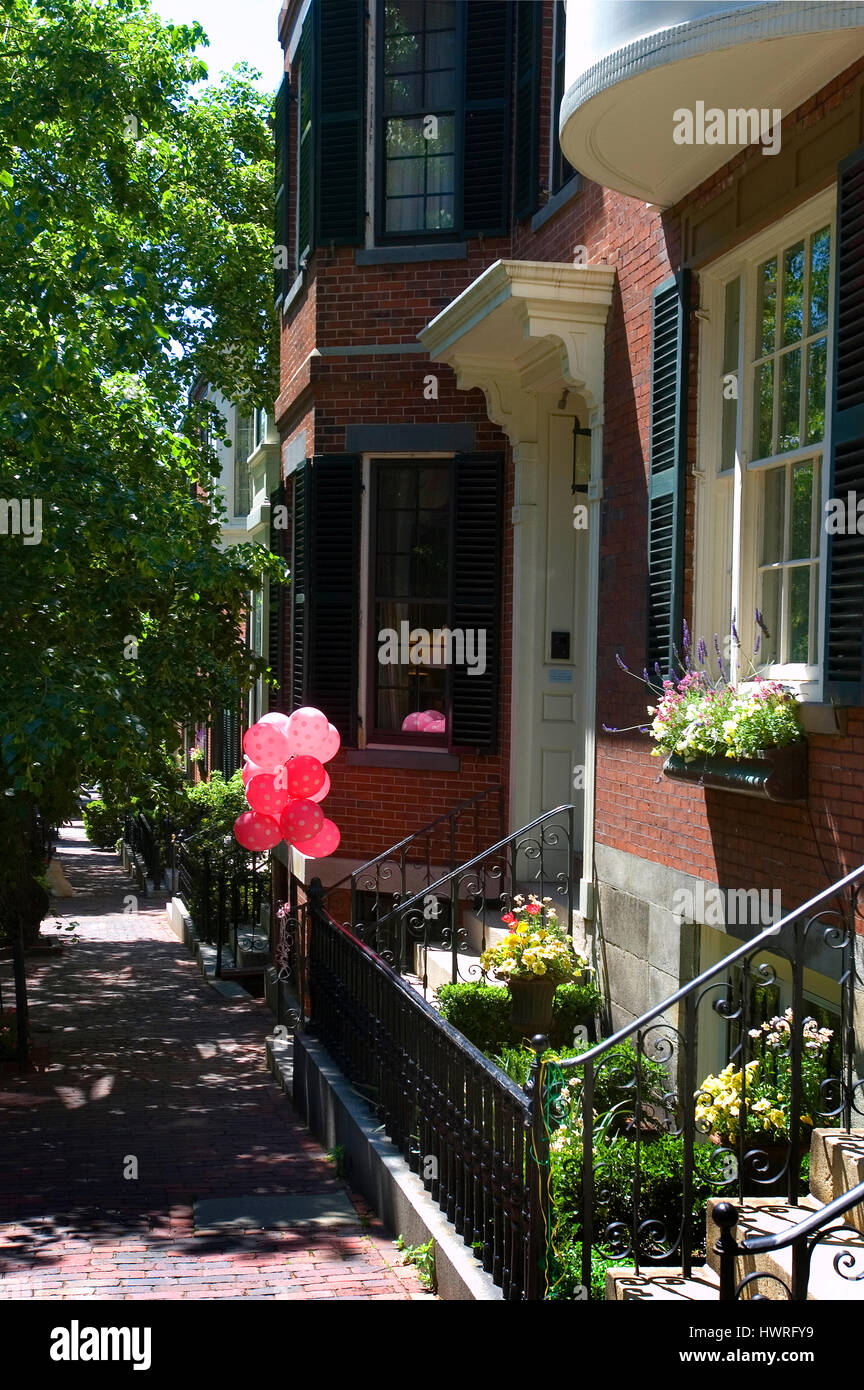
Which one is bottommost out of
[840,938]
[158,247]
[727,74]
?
[840,938]

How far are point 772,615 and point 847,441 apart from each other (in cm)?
118

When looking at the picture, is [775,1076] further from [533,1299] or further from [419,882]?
[419,882]

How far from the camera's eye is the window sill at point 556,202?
377 inches

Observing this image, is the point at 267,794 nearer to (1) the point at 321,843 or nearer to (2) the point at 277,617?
(1) the point at 321,843

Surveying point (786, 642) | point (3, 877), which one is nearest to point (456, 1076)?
point (786, 642)

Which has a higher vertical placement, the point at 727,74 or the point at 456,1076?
the point at 727,74

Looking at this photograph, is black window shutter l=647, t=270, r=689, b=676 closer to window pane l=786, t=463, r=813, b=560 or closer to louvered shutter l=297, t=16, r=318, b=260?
window pane l=786, t=463, r=813, b=560

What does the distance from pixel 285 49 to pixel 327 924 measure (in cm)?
961

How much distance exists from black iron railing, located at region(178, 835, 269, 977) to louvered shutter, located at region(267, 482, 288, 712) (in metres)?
3.01

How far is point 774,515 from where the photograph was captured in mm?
6719

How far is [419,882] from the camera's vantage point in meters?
11.0

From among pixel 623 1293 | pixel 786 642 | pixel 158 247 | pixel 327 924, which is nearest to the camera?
pixel 623 1293

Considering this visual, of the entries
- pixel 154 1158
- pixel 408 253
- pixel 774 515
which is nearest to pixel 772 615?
pixel 774 515

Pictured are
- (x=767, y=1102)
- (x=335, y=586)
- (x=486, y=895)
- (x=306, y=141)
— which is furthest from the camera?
(x=306, y=141)
